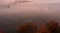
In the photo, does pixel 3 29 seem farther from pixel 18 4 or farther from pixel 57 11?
pixel 57 11

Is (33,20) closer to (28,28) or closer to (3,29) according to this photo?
(28,28)

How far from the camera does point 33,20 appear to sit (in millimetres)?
963

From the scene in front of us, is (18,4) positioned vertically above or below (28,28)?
above

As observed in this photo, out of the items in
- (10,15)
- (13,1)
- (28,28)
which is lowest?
(28,28)

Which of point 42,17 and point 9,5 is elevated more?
point 9,5

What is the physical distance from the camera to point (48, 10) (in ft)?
3.13

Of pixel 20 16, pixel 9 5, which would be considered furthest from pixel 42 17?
pixel 9 5

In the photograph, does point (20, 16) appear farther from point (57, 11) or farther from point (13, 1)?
point (57, 11)

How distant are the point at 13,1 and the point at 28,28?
0.86 ft

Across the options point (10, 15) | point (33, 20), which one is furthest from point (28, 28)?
point (10, 15)

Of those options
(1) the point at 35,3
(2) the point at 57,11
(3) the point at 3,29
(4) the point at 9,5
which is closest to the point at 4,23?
(3) the point at 3,29

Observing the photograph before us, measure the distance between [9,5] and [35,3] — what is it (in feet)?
0.73

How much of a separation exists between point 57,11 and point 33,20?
0.71ft

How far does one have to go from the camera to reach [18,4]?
3.17ft
